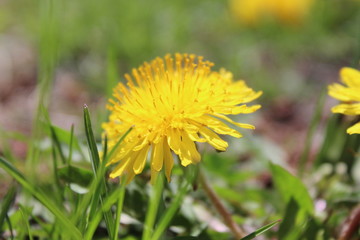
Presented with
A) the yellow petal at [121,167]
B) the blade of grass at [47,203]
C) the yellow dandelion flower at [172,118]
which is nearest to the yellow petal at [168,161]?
the yellow dandelion flower at [172,118]

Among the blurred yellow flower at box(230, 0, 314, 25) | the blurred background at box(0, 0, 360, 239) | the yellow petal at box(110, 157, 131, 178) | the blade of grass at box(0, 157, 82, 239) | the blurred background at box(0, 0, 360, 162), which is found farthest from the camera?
the blurred yellow flower at box(230, 0, 314, 25)

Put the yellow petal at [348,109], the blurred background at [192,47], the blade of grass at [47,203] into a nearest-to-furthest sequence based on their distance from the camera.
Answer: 1. the blade of grass at [47,203]
2. the yellow petal at [348,109]
3. the blurred background at [192,47]

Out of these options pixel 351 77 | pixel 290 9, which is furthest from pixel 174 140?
pixel 290 9

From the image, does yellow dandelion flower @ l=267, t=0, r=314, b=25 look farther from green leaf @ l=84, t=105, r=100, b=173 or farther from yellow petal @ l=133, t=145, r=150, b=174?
green leaf @ l=84, t=105, r=100, b=173

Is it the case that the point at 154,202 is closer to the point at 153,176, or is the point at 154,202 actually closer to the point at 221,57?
the point at 153,176

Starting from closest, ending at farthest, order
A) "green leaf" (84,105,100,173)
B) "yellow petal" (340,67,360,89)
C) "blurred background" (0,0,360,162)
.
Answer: "green leaf" (84,105,100,173) → "yellow petal" (340,67,360,89) → "blurred background" (0,0,360,162)

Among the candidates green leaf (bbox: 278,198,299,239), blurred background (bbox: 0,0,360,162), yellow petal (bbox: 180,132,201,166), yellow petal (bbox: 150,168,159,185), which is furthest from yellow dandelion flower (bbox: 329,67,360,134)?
blurred background (bbox: 0,0,360,162)

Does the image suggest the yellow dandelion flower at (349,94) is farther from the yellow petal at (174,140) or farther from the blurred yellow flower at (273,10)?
the blurred yellow flower at (273,10)
